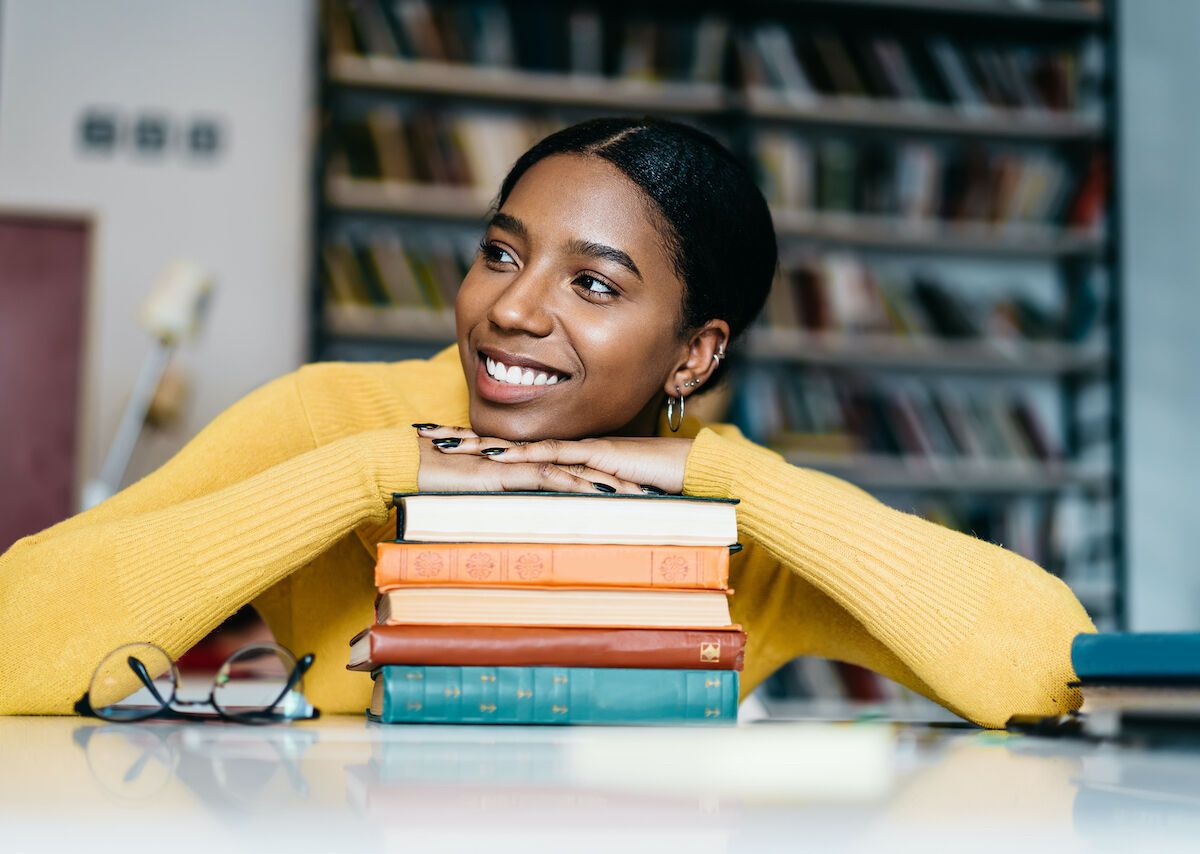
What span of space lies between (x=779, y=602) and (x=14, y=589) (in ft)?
2.31

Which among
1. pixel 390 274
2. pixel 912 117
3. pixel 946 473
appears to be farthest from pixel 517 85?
pixel 946 473

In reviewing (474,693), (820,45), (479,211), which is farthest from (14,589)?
(820,45)

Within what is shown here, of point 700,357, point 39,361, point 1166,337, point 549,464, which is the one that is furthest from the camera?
point 1166,337

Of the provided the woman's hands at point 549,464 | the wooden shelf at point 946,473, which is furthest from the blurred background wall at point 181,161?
the woman's hands at point 549,464

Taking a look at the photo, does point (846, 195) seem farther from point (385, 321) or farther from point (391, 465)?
point (391, 465)

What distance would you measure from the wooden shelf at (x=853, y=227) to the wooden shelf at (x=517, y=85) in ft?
0.90

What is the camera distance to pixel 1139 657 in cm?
83

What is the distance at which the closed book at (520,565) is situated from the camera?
0.89 m

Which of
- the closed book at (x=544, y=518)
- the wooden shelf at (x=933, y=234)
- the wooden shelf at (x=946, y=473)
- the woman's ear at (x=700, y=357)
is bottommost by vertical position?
the closed book at (x=544, y=518)

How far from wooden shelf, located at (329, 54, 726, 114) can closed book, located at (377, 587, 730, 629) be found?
9.09ft

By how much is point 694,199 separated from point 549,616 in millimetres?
504

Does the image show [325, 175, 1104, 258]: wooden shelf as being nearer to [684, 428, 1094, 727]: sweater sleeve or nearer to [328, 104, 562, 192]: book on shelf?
[328, 104, 562, 192]: book on shelf

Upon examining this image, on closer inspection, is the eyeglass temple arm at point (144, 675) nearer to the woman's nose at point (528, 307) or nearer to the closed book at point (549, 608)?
the closed book at point (549, 608)

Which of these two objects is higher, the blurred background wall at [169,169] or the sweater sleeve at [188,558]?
the blurred background wall at [169,169]
